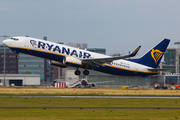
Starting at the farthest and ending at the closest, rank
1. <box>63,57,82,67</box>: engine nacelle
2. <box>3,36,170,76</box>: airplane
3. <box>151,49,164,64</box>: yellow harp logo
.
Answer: <box>151,49,164,64</box>: yellow harp logo < <box>63,57,82,67</box>: engine nacelle < <box>3,36,170,76</box>: airplane

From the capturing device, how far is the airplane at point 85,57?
5200cm

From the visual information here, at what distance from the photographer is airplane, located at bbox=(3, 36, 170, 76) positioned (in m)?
52.0

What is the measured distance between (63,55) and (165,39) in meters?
23.6

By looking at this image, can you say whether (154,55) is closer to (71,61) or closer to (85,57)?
(85,57)

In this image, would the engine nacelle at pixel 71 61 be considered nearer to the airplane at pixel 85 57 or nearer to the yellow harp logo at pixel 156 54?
the airplane at pixel 85 57

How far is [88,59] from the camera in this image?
54875 millimetres

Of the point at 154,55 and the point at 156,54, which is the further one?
the point at 156,54

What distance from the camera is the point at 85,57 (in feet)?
185

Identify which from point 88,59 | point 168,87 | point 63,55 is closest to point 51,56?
point 63,55

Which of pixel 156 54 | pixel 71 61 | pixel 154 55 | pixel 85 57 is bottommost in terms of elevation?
pixel 71 61

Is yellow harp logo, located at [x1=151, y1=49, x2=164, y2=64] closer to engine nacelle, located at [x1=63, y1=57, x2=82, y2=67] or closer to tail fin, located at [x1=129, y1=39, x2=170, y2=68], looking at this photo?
tail fin, located at [x1=129, y1=39, x2=170, y2=68]

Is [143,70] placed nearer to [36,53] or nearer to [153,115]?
[36,53]

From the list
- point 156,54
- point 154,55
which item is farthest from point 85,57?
point 156,54

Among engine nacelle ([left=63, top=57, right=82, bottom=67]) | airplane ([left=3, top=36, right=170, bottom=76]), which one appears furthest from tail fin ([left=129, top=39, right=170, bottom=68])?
engine nacelle ([left=63, top=57, right=82, bottom=67])
